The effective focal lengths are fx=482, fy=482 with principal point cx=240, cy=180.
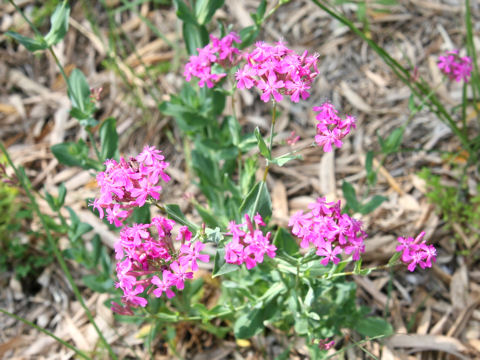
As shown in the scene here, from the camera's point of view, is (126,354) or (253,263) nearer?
(253,263)

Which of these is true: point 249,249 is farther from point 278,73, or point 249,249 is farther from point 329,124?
point 278,73

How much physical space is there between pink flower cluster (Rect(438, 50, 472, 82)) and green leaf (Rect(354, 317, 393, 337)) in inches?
60.6

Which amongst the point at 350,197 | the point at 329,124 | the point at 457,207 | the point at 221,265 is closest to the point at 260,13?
the point at 329,124

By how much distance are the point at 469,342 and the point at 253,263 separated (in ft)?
5.79

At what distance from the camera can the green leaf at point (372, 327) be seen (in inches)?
103

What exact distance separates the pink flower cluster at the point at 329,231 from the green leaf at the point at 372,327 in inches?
34.4

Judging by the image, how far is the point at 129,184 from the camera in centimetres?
192

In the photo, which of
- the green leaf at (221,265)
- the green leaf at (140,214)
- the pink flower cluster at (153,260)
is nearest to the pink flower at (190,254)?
the pink flower cluster at (153,260)

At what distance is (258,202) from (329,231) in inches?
15.1

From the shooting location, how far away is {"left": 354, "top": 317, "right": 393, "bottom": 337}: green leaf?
2623mm

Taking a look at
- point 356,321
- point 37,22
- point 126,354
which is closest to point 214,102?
point 356,321

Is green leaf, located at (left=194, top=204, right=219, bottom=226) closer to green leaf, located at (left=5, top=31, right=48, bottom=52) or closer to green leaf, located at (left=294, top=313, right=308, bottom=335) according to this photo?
green leaf, located at (left=294, top=313, right=308, bottom=335)

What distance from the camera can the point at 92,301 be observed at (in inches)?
131

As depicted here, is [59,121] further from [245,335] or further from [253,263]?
[253,263]
